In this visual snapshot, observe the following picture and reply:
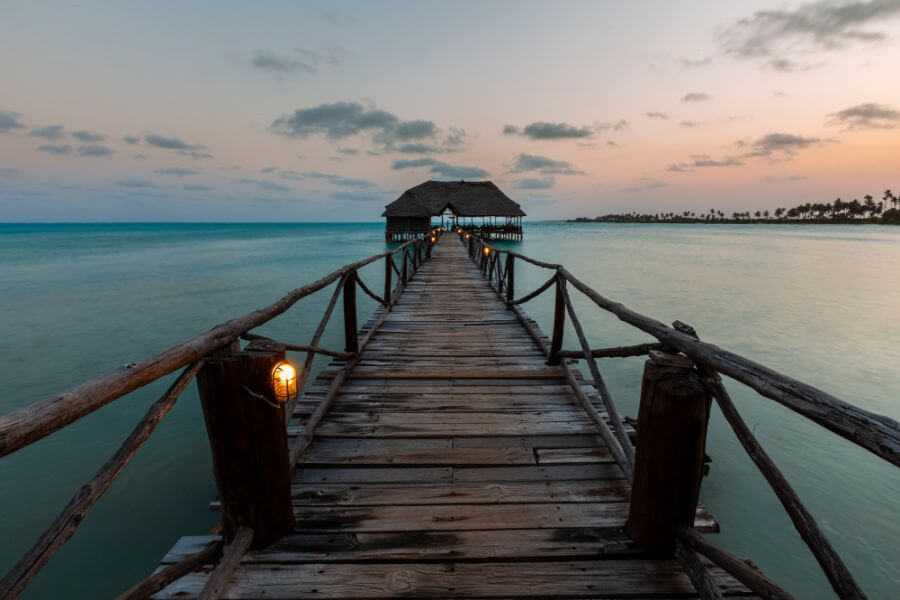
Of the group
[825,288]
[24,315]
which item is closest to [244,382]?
[24,315]

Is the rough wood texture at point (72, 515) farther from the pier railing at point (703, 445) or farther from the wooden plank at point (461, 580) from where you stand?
the pier railing at point (703, 445)

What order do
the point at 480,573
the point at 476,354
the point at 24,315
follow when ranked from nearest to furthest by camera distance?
the point at 480,573 → the point at 476,354 → the point at 24,315

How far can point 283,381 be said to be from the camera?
7.35 feet

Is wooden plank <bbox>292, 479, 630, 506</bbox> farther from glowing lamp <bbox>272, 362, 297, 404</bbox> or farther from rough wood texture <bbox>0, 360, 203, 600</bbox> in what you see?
rough wood texture <bbox>0, 360, 203, 600</bbox>

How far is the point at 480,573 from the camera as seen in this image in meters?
2.20

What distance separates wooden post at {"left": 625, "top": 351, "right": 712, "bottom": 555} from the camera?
2.05m

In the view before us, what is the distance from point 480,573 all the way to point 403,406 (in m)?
2.07

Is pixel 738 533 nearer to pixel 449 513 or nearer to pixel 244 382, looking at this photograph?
pixel 449 513

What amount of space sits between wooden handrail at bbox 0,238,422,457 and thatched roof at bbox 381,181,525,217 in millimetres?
42185

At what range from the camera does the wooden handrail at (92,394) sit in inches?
45.9

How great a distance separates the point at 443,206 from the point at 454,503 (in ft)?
144

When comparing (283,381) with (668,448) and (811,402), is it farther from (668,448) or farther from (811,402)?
(811,402)

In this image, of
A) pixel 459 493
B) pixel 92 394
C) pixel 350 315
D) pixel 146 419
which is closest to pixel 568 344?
pixel 350 315

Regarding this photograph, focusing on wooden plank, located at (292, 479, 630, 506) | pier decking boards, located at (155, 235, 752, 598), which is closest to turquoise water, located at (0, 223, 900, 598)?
pier decking boards, located at (155, 235, 752, 598)
